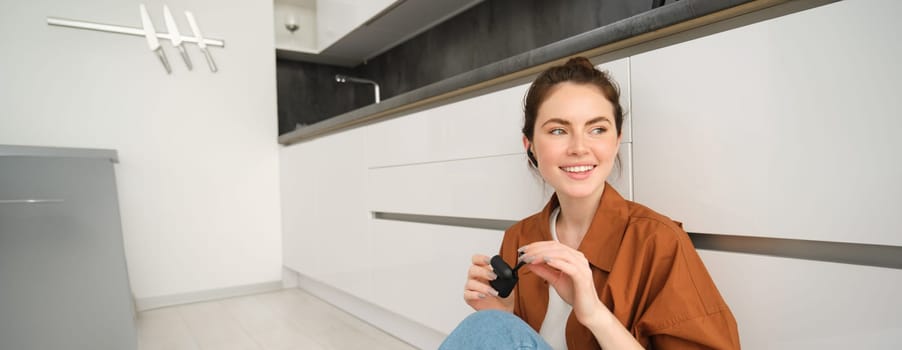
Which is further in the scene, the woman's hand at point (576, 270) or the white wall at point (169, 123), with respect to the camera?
the white wall at point (169, 123)

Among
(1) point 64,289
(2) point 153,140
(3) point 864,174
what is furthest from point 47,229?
(3) point 864,174

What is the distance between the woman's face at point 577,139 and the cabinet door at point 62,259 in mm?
1704

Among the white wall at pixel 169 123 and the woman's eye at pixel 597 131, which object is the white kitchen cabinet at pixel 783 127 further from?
the white wall at pixel 169 123

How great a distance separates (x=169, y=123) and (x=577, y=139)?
2455 mm

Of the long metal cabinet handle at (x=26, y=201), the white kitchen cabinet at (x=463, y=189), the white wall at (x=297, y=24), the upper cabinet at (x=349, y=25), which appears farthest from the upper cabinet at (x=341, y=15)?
the long metal cabinet handle at (x=26, y=201)

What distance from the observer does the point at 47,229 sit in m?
1.92

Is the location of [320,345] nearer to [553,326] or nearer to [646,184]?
[553,326]

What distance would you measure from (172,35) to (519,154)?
2.05m

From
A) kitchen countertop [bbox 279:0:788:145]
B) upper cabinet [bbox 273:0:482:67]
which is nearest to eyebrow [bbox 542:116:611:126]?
kitchen countertop [bbox 279:0:788:145]

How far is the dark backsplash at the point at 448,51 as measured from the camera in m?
1.90

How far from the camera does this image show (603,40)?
1.00 metres

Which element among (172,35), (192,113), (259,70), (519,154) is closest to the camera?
(519,154)

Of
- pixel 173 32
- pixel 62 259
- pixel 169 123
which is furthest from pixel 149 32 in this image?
pixel 62 259

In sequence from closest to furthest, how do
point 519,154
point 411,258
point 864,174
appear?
point 864,174 < point 519,154 < point 411,258
